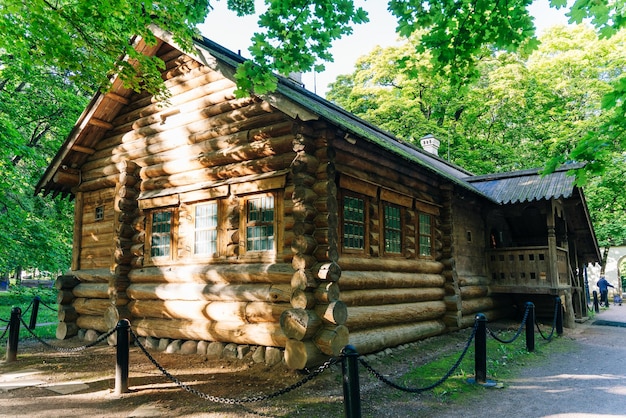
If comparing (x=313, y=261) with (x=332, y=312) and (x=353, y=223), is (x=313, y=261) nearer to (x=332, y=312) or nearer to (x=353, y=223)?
(x=332, y=312)

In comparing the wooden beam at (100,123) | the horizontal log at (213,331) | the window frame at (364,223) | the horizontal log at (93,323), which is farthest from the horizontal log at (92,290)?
the window frame at (364,223)

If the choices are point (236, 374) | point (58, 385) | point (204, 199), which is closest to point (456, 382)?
point (236, 374)

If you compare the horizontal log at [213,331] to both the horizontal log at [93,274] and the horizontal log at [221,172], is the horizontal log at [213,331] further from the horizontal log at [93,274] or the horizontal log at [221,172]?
the horizontal log at [221,172]

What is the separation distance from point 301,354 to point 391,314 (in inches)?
124

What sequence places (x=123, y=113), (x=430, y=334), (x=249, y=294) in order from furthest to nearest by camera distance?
1. (x=123, y=113)
2. (x=430, y=334)
3. (x=249, y=294)

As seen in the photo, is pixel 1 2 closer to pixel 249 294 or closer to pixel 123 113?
pixel 123 113

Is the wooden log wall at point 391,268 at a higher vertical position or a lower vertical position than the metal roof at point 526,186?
lower

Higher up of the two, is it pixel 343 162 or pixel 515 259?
pixel 343 162

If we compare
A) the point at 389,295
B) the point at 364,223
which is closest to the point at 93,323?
the point at 364,223

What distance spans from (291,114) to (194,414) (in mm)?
4937

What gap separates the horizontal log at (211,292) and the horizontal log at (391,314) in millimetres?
1544

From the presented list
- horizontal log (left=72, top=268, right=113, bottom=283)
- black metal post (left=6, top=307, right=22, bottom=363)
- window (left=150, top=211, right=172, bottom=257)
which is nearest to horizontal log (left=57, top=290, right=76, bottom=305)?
horizontal log (left=72, top=268, right=113, bottom=283)

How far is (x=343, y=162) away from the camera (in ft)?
29.4

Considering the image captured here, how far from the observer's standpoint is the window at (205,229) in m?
9.73
